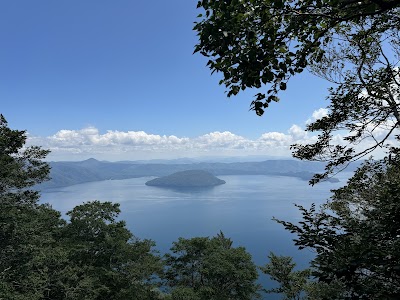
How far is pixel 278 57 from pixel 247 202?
631ft

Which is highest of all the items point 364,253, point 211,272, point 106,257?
point 364,253

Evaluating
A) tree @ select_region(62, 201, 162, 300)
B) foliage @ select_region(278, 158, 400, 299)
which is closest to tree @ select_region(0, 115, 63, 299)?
tree @ select_region(62, 201, 162, 300)

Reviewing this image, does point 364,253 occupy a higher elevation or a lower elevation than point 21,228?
higher

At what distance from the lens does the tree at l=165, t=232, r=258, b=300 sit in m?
22.2

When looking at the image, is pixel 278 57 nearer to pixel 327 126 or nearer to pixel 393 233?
pixel 393 233

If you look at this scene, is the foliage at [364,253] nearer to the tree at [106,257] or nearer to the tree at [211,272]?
the tree at [211,272]

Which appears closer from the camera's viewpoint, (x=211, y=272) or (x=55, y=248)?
(x=55, y=248)

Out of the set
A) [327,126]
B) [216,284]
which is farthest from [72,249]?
[327,126]

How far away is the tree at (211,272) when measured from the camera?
22.2m

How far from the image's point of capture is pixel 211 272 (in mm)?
23297

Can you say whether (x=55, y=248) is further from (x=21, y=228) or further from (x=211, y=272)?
(x=211, y=272)

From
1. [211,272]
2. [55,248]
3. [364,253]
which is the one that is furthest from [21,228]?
[364,253]

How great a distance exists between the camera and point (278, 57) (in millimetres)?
3178

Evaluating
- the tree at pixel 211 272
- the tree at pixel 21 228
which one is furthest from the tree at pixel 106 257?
the tree at pixel 211 272
